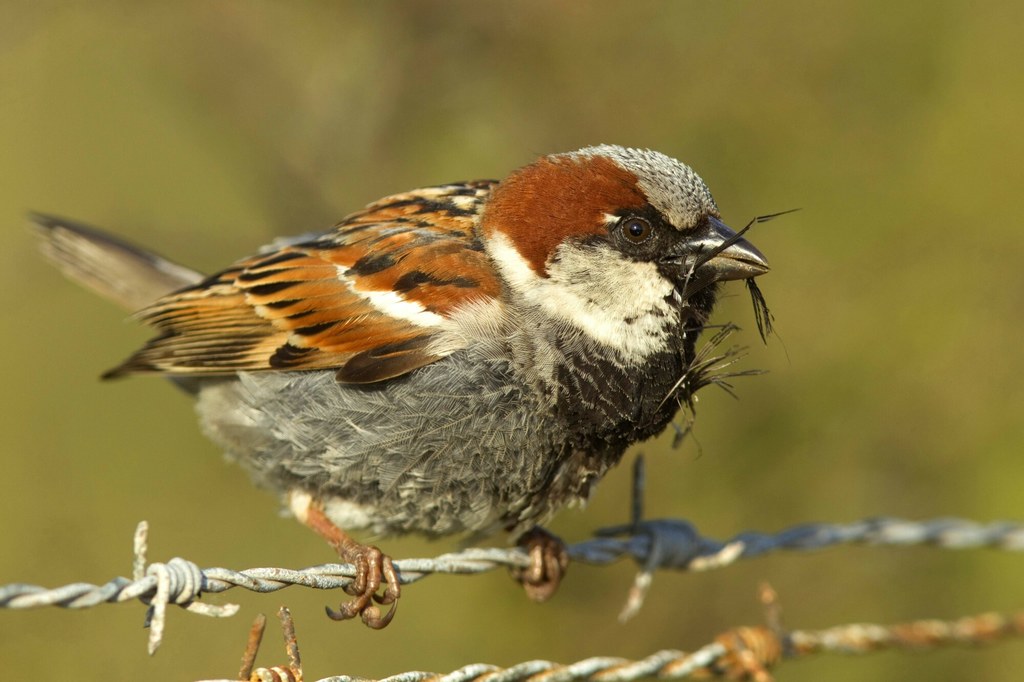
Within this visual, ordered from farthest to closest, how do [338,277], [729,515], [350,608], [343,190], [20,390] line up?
[20,390] < [343,190] < [729,515] < [338,277] < [350,608]

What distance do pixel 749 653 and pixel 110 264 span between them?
118 inches

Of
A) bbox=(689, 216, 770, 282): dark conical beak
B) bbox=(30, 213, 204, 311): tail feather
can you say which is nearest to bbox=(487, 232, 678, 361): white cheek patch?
bbox=(689, 216, 770, 282): dark conical beak

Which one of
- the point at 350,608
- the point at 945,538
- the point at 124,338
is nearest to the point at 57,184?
the point at 124,338

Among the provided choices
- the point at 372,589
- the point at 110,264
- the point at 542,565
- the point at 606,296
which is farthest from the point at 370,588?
the point at 110,264

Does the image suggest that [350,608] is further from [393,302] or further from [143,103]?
[143,103]

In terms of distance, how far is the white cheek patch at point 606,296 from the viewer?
117 inches

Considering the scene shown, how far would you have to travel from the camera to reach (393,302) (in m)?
3.18

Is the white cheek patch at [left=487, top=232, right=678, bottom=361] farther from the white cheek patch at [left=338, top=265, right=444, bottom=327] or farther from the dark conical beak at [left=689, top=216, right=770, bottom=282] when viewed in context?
the white cheek patch at [left=338, top=265, right=444, bottom=327]

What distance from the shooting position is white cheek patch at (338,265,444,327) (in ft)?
10.2

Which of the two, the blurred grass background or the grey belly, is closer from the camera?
the grey belly

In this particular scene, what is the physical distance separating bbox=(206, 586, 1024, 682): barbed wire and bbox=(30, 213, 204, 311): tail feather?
2260 mm

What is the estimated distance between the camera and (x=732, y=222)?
4.73m

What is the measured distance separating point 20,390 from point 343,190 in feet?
8.80

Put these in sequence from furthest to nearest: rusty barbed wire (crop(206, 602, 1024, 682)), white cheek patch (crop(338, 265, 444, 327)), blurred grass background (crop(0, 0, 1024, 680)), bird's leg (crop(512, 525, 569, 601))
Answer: blurred grass background (crop(0, 0, 1024, 680)) < bird's leg (crop(512, 525, 569, 601)) < white cheek patch (crop(338, 265, 444, 327)) < rusty barbed wire (crop(206, 602, 1024, 682))
